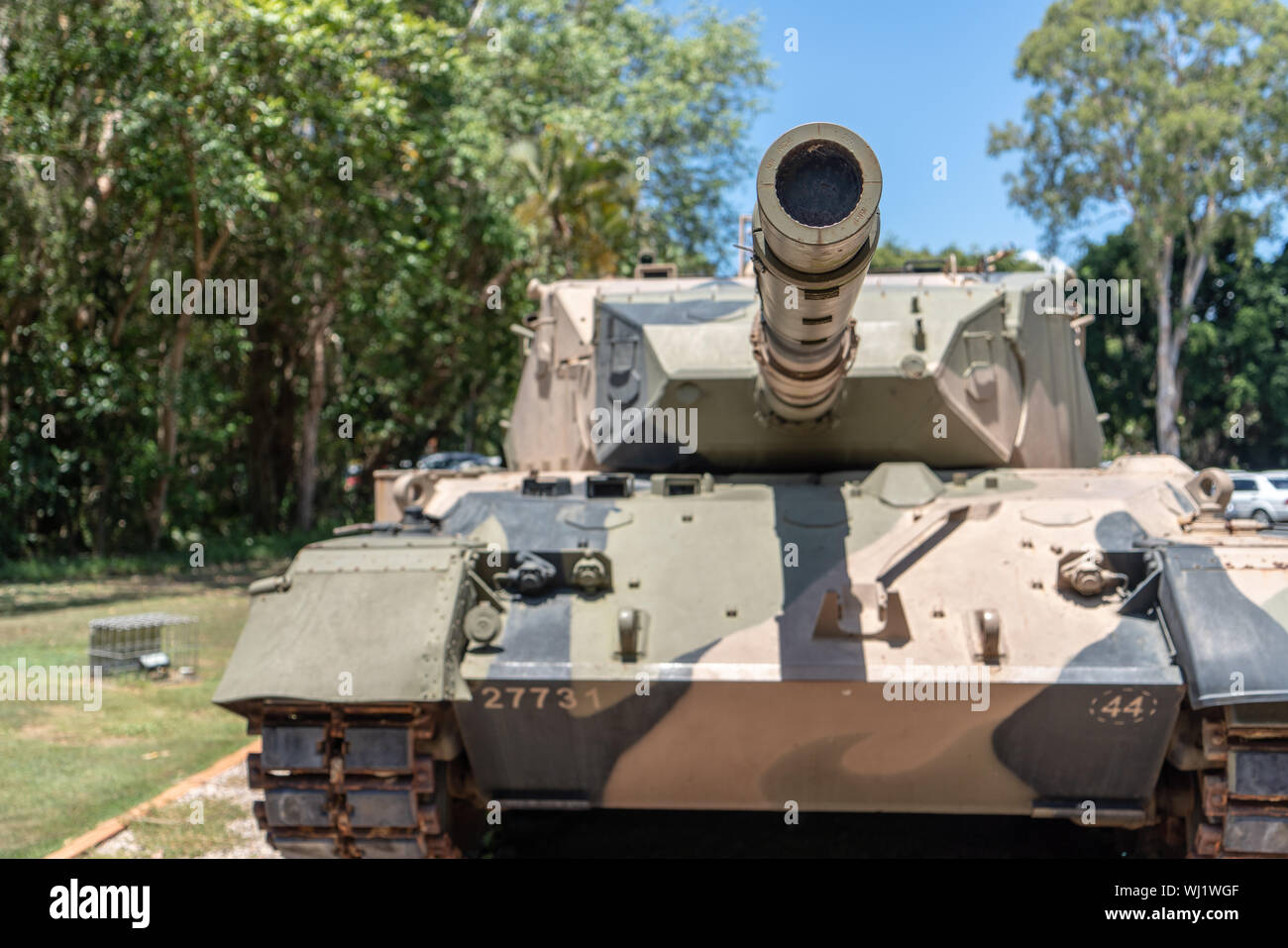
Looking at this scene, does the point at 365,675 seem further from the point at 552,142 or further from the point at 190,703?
the point at 552,142

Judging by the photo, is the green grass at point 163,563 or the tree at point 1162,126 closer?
the green grass at point 163,563

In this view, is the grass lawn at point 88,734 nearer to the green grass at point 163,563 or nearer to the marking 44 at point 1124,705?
the green grass at point 163,563

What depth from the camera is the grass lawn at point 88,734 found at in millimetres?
7258

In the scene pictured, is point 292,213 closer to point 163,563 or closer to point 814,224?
point 163,563

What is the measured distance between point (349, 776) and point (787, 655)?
6.60 ft

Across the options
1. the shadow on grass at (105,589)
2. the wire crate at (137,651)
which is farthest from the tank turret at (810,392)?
the shadow on grass at (105,589)

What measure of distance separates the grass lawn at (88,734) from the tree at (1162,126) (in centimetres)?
2188

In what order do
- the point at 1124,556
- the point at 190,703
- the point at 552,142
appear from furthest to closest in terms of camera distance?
the point at 552,142 → the point at 190,703 → the point at 1124,556

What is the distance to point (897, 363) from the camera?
6.84 m

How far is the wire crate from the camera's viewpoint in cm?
1127

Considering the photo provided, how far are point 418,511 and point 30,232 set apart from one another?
12.3 metres

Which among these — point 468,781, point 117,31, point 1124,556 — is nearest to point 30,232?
point 117,31

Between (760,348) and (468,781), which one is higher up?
(760,348)

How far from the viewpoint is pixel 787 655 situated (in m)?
5.30
